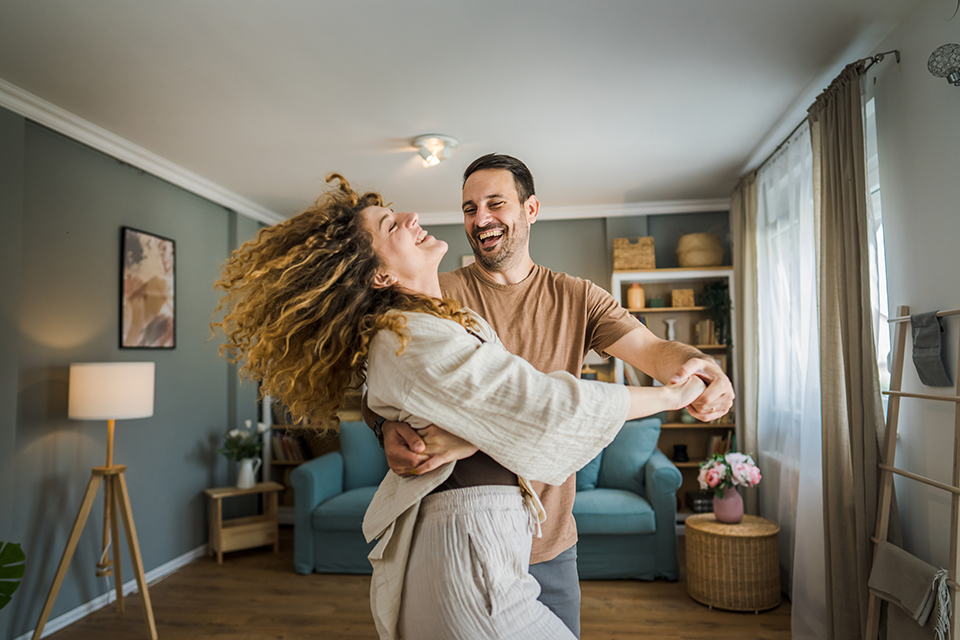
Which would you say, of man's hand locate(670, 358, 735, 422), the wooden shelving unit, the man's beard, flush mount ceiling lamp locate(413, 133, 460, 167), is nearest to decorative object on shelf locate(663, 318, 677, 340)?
the wooden shelving unit

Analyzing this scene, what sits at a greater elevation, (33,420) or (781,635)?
(33,420)

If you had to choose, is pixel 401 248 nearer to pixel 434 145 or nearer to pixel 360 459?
pixel 434 145

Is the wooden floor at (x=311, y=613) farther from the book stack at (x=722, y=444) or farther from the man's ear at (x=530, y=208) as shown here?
the man's ear at (x=530, y=208)

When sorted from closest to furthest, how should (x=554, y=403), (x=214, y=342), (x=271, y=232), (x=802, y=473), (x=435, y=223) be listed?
(x=554, y=403) → (x=271, y=232) → (x=802, y=473) → (x=214, y=342) → (x=435, y=223)

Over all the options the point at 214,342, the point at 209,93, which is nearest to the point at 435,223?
the point at 214,342

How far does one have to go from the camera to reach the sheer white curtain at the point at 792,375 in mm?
3102

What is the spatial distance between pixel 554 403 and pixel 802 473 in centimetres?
281

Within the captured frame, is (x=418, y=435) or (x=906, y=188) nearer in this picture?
(x=418, y=435)

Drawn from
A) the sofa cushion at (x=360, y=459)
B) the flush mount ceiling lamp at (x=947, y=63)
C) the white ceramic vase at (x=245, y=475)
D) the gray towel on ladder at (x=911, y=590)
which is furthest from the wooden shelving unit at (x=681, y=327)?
the flush mount ceiling lamp at (x=947, y=63)

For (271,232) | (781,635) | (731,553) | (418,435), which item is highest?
(271,232)

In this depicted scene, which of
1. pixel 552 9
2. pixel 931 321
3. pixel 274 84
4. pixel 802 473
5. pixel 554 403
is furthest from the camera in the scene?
pixel 802 473

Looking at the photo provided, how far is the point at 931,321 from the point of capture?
225 cm

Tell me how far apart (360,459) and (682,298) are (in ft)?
9.66

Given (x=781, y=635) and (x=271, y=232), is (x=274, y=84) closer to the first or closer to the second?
(x=271, y=232)
